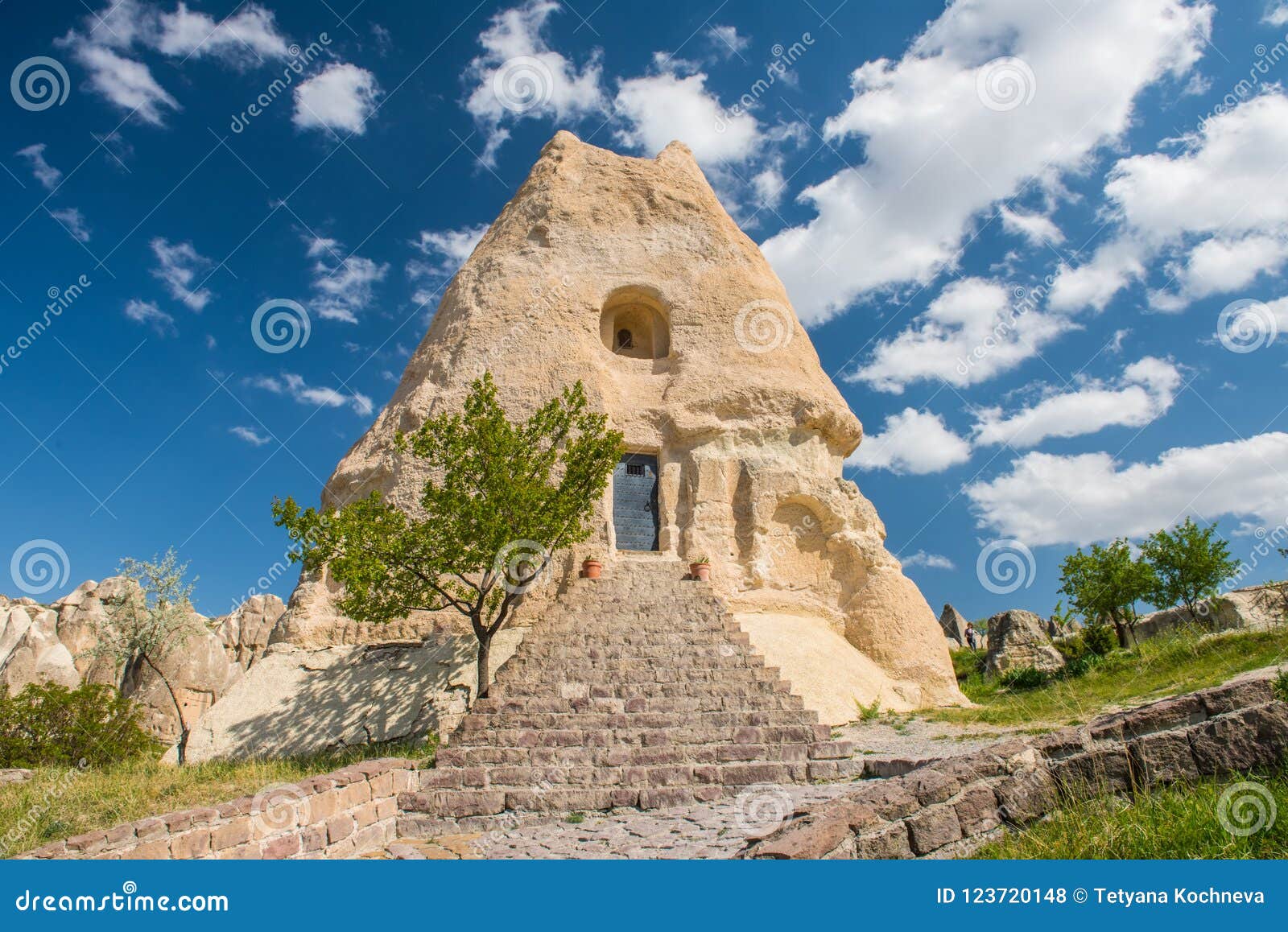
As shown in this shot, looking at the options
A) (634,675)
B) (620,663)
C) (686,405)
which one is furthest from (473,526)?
(686,405)

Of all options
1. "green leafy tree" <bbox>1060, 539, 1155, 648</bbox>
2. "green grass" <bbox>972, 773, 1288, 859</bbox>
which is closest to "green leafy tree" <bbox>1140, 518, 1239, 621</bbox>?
"green leafy tree" <bbox>1060, 539, 1155, 648</bbox>

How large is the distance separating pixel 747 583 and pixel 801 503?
7.35 ft

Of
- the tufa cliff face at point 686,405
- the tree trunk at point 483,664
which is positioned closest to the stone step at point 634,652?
the tree trunk at point 483,664

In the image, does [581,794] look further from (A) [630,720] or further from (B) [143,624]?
(B) [143,624]

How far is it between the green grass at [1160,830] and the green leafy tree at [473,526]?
8.58 m

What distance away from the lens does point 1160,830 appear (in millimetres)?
4117

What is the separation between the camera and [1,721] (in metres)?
13.0

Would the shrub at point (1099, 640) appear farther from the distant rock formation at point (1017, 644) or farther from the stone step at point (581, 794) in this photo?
the stone step at point (581, 794)

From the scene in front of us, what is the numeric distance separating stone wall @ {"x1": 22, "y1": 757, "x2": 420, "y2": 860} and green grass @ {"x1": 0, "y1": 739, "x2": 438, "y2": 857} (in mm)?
1251

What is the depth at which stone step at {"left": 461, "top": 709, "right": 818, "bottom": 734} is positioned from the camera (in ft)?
33.3

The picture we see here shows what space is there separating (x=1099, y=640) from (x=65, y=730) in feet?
70.4

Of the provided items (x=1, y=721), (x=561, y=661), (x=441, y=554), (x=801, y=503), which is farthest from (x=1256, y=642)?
(x=1, y=721)

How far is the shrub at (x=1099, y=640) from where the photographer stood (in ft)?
59.5

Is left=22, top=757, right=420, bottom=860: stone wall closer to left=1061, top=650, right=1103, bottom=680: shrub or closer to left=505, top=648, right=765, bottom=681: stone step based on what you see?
left=505, top=648, right=765, bottom=681: stone step
